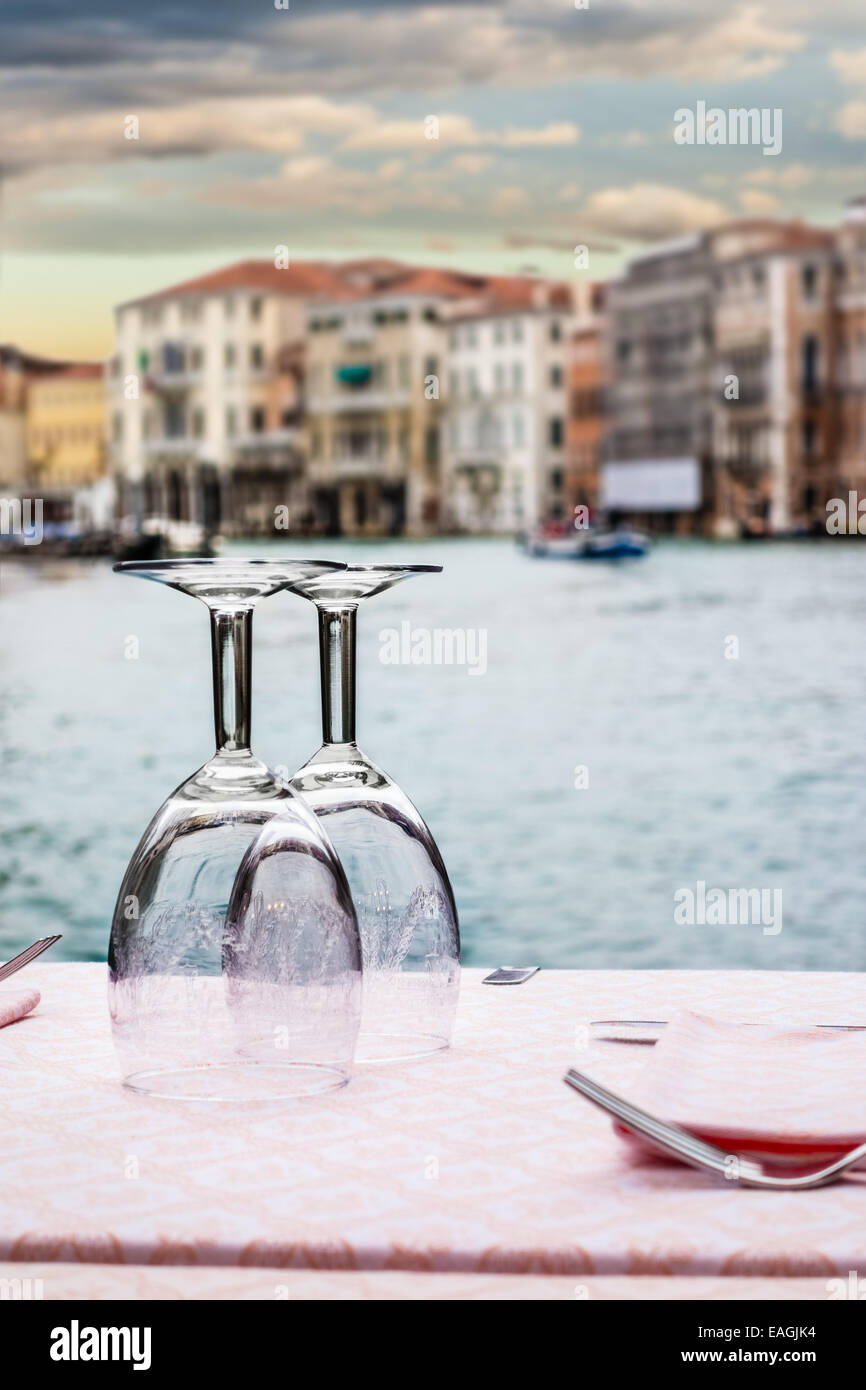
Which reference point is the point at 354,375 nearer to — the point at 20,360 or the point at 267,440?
the point at 267,440

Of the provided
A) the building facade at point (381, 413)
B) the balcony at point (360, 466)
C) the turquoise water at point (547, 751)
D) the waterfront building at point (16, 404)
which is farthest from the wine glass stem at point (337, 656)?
the balcony at point (360, 466)

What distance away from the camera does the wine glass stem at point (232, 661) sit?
67 cm

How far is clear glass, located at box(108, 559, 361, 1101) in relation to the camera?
2.20 feet

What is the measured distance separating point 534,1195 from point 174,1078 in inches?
6.5

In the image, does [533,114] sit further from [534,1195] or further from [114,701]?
[534,1195]

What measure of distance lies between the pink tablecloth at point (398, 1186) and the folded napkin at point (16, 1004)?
2.2 inches

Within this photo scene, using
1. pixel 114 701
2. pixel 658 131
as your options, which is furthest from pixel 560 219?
pixel 114 701

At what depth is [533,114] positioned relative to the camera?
43.7m

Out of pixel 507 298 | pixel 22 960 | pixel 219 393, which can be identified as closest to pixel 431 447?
pixel 507 298

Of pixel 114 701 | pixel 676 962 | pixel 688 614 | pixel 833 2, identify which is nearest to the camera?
pixel 676 962

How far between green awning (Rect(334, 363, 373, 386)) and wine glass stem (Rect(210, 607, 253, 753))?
48.6 metres
